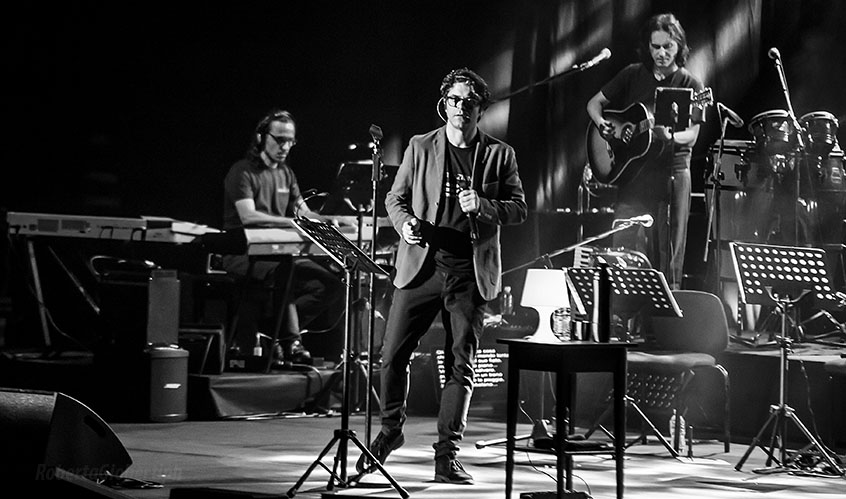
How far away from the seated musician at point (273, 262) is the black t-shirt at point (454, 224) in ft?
8.48

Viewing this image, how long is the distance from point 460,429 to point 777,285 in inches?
73.6

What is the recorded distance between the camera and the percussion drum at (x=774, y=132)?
8.27 m

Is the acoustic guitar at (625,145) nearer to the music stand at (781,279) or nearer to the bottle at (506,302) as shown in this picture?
the bottle at (506,302)

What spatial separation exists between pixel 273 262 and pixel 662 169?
3005mm

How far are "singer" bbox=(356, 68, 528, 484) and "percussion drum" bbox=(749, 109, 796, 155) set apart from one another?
3502 millimetres

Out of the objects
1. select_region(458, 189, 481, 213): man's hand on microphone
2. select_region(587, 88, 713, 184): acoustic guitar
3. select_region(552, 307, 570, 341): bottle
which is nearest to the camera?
select_region(552, 307, 570, 341): bottle

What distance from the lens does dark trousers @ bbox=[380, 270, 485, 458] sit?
5348 millimetres

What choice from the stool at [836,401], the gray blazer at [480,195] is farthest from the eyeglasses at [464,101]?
the stool at [836,401]

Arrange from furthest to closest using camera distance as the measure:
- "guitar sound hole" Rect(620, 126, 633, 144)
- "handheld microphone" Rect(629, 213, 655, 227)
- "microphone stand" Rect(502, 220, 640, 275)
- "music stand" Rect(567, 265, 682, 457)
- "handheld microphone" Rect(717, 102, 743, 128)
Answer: "guitar sound hole" Rect(620, 126, 633, 144) → "handheld microphone" Rect(717, 102, 743, 128) → "handheld microphone" Rect(629, 213, 655, 227) → "microphone stand" Rect(502, 220, 640, 275) → "music stand" Rect(567, 265, 682, 457)

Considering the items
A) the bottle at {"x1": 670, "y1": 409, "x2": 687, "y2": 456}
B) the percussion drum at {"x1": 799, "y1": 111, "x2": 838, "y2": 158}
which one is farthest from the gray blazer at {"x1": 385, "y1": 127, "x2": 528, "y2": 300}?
the percussion drum at {"x1": 799, "y1": 111, "x2": 838, "y2": 158}

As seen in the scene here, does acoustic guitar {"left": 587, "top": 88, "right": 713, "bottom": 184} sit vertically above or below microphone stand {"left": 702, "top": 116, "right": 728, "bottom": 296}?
above

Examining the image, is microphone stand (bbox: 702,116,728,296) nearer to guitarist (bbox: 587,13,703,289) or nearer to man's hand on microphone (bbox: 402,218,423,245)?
guitarist (bbox: 587,13,703,289)

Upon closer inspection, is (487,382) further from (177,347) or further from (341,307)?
(177,347)

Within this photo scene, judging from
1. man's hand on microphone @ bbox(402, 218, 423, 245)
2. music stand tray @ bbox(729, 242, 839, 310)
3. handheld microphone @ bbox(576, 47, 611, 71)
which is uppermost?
handheld microphone @ bbox(576, 47, 611, 71)
